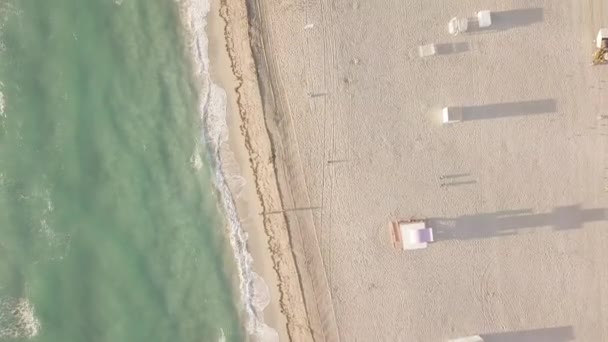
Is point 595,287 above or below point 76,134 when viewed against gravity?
below

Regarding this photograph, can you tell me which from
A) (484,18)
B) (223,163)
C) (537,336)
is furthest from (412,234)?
(484,18)

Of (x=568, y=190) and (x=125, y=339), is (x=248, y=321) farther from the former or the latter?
(x=568, y=190)

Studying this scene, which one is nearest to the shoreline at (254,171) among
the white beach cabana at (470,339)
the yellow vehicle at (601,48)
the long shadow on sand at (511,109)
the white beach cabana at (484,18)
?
the white beach cabana at (470,339)

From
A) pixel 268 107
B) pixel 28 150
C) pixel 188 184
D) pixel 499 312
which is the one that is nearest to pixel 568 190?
pixel 499 312

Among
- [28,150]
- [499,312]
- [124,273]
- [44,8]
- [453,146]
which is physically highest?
[44,8]

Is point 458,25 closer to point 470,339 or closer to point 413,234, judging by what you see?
point 413,234

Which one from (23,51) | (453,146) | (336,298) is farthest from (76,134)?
(453,146)

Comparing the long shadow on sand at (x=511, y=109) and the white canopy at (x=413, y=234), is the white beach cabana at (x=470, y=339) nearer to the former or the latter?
the white canopy at (x=413, y=234)
